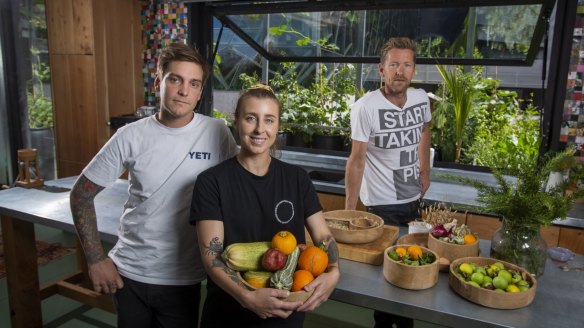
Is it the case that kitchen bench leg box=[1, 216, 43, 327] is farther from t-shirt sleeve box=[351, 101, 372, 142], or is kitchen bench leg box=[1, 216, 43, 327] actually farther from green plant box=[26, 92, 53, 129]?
green plant box=[26, 92, 53, 129]

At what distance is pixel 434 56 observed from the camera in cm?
269

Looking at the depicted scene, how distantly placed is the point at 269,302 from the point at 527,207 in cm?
82

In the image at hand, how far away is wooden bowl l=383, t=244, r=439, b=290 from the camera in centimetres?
129

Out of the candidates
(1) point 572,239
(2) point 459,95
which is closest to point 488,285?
(1) point 572,239

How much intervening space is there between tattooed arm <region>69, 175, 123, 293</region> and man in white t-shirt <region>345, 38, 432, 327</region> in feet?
3.64

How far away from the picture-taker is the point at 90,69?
3.93 meters

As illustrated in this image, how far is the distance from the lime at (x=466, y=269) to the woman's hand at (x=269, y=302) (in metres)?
0.53

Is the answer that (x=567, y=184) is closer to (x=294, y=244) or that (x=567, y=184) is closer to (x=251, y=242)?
(x=294, y=244)

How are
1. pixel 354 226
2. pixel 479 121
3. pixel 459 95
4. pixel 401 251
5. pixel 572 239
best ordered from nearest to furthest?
pixel 401 251
pixel 354 226
pixel 572 239
pixel 459 95
pixel 479 121

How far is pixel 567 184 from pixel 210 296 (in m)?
1.10

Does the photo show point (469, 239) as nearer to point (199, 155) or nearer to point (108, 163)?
point (199, 155)

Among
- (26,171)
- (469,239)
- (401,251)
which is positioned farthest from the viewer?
(26,171)

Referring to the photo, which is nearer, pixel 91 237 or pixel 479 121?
pixel 91 237

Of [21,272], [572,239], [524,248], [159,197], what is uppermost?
[159,197]
